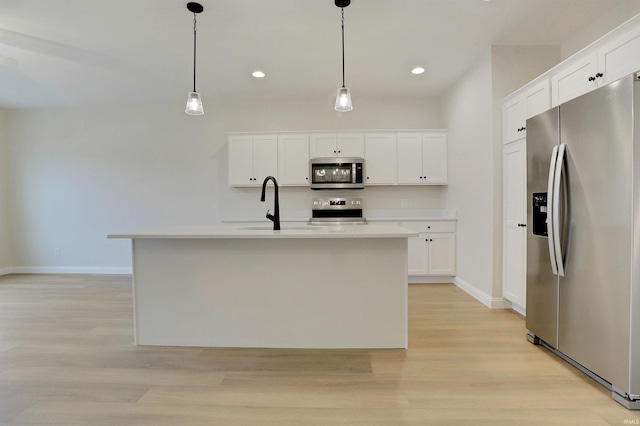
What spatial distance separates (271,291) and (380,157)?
2.91 m

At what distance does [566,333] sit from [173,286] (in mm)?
2766

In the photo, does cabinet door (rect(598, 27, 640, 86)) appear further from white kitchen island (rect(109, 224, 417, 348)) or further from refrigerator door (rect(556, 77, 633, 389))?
white kitchen island (rect(109, 224, 417, 348))

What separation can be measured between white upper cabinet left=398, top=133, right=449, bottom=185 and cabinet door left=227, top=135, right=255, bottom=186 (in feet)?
7.27

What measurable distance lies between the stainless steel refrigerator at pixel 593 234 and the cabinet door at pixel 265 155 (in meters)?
3.22

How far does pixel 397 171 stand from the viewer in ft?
14.9

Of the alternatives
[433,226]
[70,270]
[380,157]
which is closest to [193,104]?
[380,157]

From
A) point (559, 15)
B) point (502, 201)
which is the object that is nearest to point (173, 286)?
point (502, 201)

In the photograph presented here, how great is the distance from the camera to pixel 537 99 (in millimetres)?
2701

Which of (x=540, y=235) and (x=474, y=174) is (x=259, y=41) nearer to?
(x=474, y=174)

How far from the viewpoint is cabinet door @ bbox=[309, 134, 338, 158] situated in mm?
4523

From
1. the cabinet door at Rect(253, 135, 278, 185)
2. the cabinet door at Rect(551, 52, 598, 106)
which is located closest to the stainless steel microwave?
the cabinet door at Rect(253, 135, 278, 185)

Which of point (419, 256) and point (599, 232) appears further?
point (419, 256)

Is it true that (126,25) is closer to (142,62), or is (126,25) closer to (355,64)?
(142,62)

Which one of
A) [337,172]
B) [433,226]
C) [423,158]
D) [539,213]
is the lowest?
[433,226]
